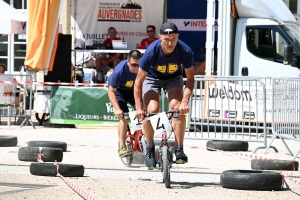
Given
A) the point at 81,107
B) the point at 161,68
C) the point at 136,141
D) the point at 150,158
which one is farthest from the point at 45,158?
the point at 81,107

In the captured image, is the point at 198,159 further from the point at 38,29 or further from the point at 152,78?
the point at 38,29

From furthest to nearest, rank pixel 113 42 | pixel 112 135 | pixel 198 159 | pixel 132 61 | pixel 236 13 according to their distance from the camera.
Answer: pixel 113 42, pixel 236 13, pixel 112 135, pixel 198 159, pixel 132 61

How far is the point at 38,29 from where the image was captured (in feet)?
65.5

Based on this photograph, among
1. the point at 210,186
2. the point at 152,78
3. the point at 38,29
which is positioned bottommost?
the point at 210,186

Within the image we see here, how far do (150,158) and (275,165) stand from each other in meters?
2.16

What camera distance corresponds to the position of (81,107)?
19734 millimetres

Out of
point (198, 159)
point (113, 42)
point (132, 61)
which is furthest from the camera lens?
point (113, 42)

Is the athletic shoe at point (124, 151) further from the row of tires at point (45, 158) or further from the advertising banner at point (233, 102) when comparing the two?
the advertising banner at point (233, 102)

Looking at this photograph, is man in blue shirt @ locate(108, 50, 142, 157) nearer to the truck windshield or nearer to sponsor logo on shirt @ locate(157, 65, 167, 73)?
sponsor logo on shirt @ locate(157, 65, 167, 73)

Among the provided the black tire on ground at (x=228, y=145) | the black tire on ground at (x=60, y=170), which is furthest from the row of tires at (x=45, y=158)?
the black tire on ground at (x=228, y=145)

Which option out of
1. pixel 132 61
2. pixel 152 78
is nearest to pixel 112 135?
pixel 132 61

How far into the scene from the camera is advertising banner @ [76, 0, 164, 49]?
904 inches

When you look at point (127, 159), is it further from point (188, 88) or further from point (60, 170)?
point (188, 88)

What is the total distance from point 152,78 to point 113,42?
11.8 m
